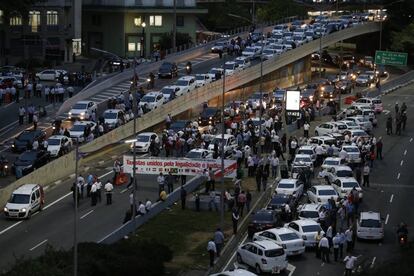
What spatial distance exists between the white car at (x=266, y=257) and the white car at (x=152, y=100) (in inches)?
1256

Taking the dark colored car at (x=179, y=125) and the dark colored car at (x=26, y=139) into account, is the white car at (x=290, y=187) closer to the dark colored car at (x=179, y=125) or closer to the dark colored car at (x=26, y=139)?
the dark colored car at (x=179, y=125)

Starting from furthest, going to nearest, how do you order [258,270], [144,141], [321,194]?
[144,141] → [321,194] → [258,270]

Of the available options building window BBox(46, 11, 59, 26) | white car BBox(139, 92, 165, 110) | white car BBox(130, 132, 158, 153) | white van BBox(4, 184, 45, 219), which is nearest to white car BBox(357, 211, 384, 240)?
white van BBox(4, 184, 45, 219)

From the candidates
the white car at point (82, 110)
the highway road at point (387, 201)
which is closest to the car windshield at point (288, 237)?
the highway road at point (387, 201)

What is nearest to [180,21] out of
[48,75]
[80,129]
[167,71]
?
[167,71]

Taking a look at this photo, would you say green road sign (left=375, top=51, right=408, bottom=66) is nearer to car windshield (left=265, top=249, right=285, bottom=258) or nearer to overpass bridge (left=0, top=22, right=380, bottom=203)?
overpass bridge (left=0, top=22, right=380, bottom=203)

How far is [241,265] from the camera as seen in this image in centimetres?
4278

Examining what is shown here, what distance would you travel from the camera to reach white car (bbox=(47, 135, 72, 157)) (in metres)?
61.9

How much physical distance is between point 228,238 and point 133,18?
257ft

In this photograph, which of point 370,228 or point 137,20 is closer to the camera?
point 370,228

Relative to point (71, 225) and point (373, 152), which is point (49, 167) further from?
point (373, 152)

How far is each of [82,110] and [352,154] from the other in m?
19.6

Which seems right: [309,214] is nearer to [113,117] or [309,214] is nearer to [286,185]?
[286,185]

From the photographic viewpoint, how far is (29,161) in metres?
58.8
